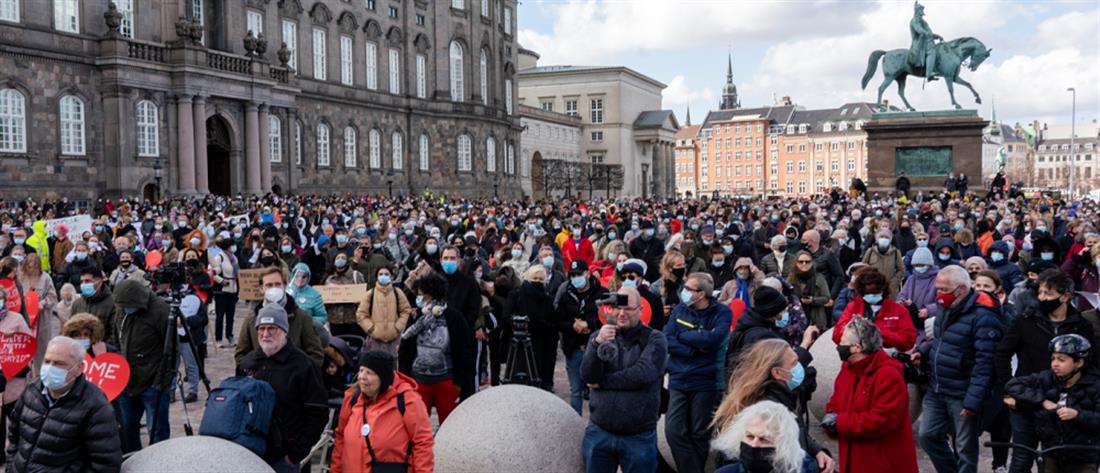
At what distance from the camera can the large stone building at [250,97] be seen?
3991 centimetres

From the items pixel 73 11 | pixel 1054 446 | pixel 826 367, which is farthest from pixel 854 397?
pixel 73 11

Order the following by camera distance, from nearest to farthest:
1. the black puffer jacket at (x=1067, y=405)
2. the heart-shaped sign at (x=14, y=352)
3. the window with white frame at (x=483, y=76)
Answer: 1. the black puffer jacket at (x=1067, y=405)
2. the heart-shaped sign at (x=14, y=352)
3. the window with white frame at (x=483, y=76)

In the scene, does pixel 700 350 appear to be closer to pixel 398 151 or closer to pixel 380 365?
pixel 380 365

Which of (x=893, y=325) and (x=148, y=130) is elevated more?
(x=148, y=130)

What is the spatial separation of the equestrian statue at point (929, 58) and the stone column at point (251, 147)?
2976cm

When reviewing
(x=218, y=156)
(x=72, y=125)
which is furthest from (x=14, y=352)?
(x=218, y=156)

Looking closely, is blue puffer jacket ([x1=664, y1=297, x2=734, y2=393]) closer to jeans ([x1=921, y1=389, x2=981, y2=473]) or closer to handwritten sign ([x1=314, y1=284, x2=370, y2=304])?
jeans ([x1=921, y1=389, x2=981, y2=473])

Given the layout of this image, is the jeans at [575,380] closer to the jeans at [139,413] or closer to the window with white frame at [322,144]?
the jeans at [139,413]

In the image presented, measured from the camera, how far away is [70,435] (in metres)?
5.98

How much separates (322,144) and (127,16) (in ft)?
53.0

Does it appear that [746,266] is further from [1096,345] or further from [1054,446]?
[1054,446]

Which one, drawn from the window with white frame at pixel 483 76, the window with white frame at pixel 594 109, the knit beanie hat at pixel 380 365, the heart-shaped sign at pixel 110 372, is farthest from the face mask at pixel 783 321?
the window with white frame at pixel 594 109

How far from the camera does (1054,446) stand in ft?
22.8

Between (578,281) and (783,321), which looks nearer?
(783,321)
